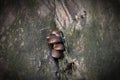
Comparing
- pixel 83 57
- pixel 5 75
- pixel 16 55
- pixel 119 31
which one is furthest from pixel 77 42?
pixel 5 75

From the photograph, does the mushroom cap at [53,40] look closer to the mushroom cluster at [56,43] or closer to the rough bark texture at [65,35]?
the mushroom cluster at [56,43]

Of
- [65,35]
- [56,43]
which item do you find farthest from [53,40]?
[65,35]

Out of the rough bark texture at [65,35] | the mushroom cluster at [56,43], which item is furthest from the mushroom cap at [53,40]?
the rough bark texture at [65,35]

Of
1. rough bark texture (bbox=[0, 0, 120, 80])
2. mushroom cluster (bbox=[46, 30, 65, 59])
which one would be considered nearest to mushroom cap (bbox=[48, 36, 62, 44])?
mushroom cluster (bbox=[46, 30, 65, 59])

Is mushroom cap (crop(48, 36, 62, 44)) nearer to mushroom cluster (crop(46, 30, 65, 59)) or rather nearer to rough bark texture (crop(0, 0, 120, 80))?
mushroom cluster (crop(46, 30, 65, 59))

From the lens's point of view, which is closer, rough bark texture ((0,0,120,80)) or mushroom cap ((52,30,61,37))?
rough bark texture ((0,0,120,80))

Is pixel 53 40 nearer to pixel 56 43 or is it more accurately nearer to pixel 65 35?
pixel 56 43
